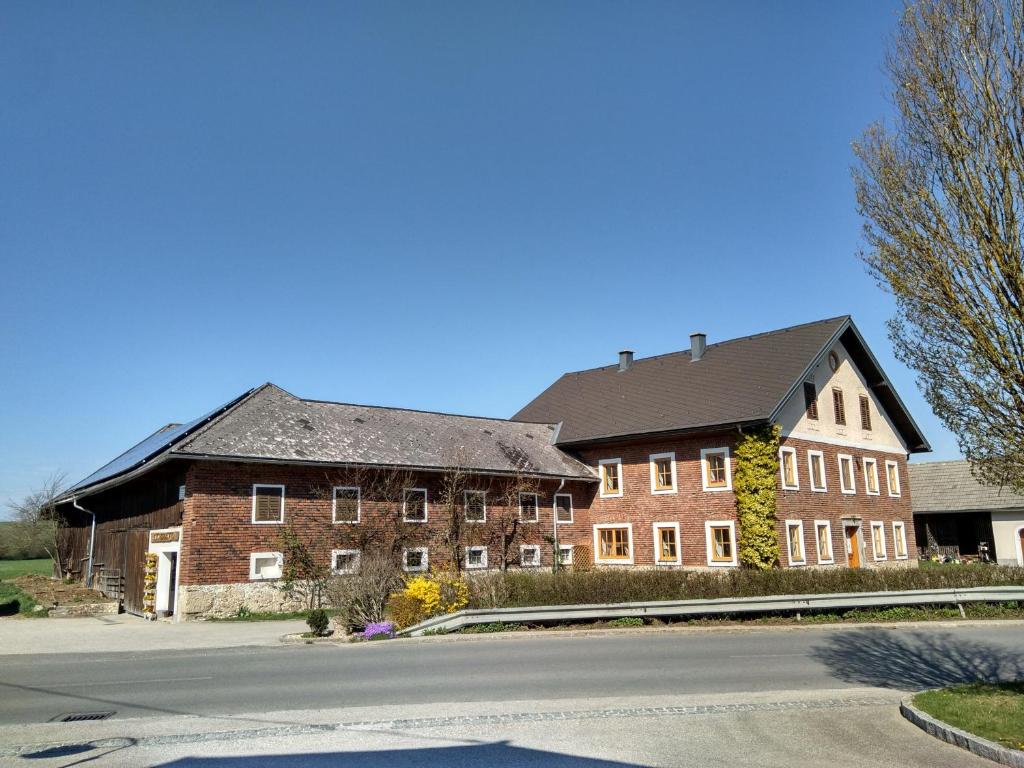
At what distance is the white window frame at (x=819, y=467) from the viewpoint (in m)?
28.7

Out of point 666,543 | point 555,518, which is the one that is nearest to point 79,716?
point 666,543

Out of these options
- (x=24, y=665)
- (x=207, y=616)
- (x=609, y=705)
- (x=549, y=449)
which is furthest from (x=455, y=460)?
(x=609, y=705)

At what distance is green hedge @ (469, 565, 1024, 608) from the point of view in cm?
1959

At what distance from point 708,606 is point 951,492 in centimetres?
2796

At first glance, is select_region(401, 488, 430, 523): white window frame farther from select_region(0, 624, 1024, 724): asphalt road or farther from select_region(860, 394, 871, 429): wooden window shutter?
select_region(860, 394, 871, 429): wooden window shutter

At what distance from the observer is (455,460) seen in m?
28.1

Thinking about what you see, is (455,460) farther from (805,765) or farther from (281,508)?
(805,765)

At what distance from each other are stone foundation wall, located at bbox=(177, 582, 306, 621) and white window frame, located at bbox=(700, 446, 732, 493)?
1399cm

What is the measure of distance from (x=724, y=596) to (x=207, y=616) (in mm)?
14003

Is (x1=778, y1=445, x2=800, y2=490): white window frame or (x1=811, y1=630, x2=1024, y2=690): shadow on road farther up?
(x1=778, y1=445, x2=800, y2=490): white window frame

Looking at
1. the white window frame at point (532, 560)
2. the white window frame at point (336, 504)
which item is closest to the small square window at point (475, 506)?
the white window frame at point (532, 560)

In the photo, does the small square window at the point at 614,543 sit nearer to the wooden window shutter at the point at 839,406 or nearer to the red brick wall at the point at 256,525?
the red brick wall at the point at 256,525

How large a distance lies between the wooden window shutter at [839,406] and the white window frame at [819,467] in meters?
2.35

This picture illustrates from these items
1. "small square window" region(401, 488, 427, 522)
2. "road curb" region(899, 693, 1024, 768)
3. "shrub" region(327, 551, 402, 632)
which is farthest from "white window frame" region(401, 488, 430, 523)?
"road curb" region(899, 693, 1024, 768)
